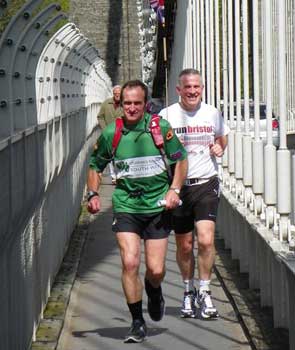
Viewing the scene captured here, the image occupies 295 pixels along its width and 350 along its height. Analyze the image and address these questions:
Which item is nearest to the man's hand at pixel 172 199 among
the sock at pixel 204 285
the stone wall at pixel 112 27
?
the sock at pixel 204 285

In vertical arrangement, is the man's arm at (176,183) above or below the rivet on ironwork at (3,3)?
below

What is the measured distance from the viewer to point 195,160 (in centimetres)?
1072

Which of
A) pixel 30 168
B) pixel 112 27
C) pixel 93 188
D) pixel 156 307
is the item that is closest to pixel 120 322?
pixel 156 307

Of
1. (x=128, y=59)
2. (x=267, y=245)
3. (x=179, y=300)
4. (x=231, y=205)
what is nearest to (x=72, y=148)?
(x=231, y=205)

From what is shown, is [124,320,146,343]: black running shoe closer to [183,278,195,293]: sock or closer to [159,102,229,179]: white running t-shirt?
[183,278,195,293]: sock

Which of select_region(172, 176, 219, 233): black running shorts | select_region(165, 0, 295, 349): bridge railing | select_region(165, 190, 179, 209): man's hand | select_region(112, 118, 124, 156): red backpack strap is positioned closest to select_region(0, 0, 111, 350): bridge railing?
select_region(112, 118, 124, 156): red backpack strap

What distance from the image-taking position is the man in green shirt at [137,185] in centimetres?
930

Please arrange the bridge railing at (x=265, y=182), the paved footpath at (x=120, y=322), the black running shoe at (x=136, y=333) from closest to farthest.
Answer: the black running shoe at (x=136, y=333), the paved footpath at (x=120, y=322), the bridge railing at (x=265, y=182)

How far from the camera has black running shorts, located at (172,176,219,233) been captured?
10.7 m

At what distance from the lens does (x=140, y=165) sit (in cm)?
931

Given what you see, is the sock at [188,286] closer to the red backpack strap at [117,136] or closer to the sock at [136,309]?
the sock at [136,309]

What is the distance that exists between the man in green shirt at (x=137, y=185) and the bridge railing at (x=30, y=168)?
0.58 meters

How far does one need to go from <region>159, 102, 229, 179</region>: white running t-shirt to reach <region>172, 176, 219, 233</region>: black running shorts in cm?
10

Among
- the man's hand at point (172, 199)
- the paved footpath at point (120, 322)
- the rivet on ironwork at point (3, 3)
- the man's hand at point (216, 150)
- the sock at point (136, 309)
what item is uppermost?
the rivet on ironwork at point (3, 3)
